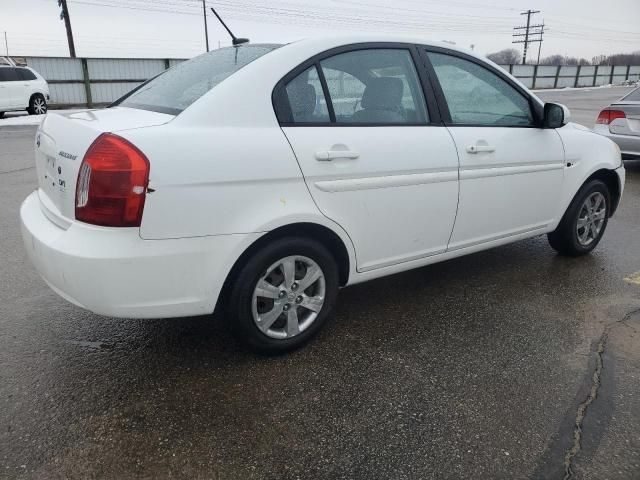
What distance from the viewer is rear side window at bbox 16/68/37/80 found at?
17031 mm

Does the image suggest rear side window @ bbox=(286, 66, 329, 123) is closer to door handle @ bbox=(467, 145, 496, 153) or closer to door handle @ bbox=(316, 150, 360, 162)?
door handle @ bbox=(316, 150, 360, 162)

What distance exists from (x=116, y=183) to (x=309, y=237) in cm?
101

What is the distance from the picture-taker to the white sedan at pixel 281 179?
2316 mm

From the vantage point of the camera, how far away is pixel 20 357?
287cm

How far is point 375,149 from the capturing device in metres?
2.89

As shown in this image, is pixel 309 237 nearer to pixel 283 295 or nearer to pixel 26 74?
pixel 283 295

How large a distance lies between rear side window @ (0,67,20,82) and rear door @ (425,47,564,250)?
1721 centimetres

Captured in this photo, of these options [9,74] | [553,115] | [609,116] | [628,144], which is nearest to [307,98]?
[553,115]

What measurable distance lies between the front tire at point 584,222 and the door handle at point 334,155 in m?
2.31

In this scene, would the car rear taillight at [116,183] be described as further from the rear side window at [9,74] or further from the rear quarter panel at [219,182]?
the rear side window at [9,74]

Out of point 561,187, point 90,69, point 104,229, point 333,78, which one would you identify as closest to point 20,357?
point 104,229

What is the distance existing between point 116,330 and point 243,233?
1231 mm

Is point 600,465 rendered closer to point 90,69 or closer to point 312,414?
point 312,414

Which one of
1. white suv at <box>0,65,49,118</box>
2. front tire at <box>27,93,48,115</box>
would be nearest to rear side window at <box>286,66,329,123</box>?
white suv at <box>0,65,49,118</box>
